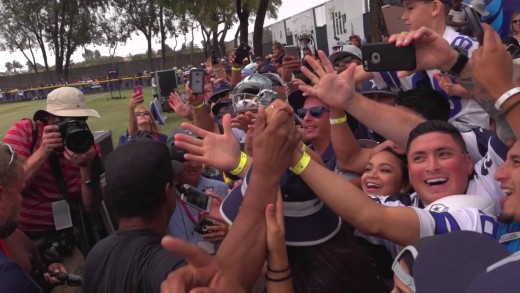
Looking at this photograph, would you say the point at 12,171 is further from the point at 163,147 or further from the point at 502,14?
the point at 502,14

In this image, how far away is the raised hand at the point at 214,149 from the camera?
2.09 meters

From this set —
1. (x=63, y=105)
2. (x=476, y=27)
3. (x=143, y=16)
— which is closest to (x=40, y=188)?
(x=63, y=105)

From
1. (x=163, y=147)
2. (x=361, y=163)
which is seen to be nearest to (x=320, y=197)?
(x=163, y=147)

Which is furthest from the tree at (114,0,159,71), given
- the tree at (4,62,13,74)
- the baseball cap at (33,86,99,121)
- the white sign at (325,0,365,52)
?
the tree at (4,62,13,74)

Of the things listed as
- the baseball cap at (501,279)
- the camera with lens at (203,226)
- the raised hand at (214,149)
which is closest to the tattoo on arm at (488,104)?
the raised hand at (214,149)

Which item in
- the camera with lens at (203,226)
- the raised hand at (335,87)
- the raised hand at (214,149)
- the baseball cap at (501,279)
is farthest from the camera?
the camera with lens at (203,226)

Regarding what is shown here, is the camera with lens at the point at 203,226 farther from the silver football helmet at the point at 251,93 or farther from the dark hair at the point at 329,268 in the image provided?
the dark hair at the point at 329,268

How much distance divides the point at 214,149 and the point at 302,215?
493mm

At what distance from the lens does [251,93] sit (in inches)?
138

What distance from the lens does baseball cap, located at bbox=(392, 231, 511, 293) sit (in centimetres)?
114

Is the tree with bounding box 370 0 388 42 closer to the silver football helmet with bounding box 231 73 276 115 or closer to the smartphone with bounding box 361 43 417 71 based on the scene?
the silver football helmet with bounding box 231 73 276 115

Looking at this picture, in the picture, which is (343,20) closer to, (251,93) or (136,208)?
(251,93)

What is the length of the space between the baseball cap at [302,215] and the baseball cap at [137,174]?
1.11 ft

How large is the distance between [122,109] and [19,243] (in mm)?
19717
